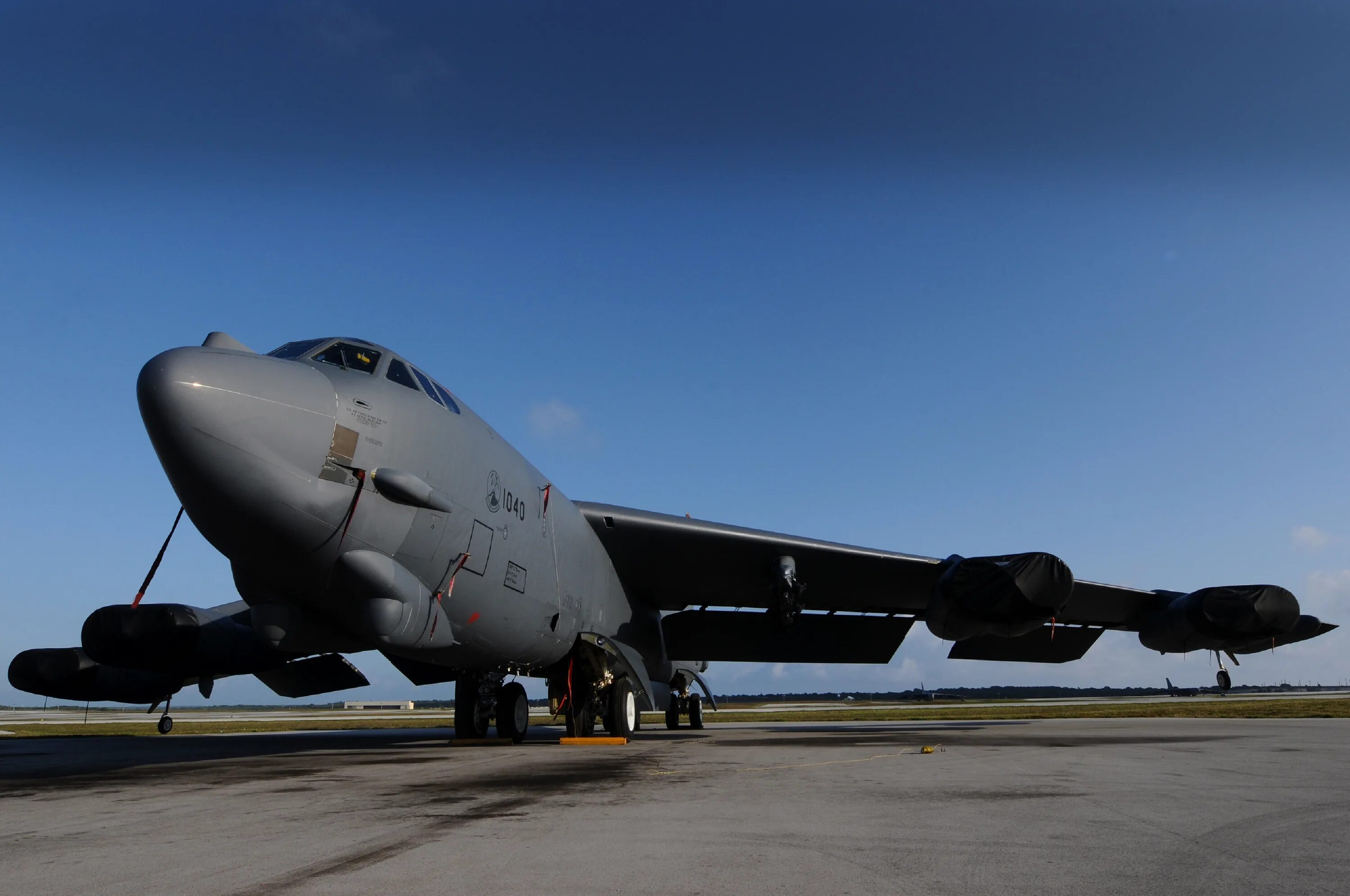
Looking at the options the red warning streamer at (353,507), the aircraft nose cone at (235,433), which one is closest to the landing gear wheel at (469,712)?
the red warning streamer at (353,507)

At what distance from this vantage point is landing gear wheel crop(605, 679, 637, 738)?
14.1m

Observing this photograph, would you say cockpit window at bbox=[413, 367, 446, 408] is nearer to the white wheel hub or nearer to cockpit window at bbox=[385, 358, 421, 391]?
cockpit window at bbox=[385, 358, 421, 391]

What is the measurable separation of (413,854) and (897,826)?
2552 mm

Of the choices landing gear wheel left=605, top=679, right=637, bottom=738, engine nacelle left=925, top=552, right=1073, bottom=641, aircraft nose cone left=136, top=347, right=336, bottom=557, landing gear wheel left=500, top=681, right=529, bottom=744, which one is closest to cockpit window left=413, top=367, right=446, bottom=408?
aircraft nose cone left=136, top=347, right=336, bottom=557

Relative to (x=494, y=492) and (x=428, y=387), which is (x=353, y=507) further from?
(x=494, y=492)

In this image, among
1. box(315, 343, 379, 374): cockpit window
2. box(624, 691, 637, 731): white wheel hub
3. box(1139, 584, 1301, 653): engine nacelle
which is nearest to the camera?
box(315, 343, 379, 374): cockpit window

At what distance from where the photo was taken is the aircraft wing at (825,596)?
50.3 ft

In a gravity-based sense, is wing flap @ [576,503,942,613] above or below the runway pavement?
above

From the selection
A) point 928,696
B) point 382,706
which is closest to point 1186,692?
point 928,696

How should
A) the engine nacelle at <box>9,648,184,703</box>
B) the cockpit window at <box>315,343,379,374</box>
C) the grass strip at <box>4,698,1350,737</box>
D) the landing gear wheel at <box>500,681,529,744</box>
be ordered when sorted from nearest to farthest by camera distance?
1. the cockpit window at <box>315,343,379,374</box>
2. the landing gear wheel at <box>500,681,529,744</box>
3. the engine nacelle at <box>9,648,184,703</box>
4. the grass strip at <box>4,698,1350,737</box>

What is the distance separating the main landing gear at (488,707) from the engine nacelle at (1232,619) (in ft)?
41.3

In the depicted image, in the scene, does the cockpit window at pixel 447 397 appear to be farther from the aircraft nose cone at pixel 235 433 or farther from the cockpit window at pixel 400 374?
the aircraft nose cone at pixel 235 433

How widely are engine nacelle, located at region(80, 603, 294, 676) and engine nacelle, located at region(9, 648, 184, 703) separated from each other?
259 centimetres

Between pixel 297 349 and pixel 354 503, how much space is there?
1883 millimetres
